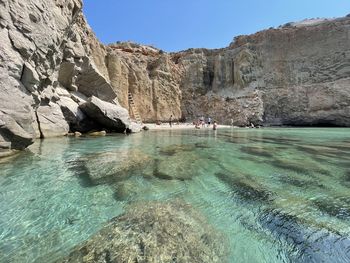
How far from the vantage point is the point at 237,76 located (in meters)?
47.7

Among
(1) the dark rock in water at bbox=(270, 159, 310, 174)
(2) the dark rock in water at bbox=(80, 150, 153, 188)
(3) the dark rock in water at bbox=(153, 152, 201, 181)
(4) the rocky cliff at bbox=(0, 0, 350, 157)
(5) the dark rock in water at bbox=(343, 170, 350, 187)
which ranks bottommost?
(1) the dark rock in water at bbox=(270, 159, 310, 174)

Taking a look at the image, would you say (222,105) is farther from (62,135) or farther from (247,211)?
(247,211)

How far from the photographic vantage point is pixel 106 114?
65.7 ft

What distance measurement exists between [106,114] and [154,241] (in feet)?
58.1

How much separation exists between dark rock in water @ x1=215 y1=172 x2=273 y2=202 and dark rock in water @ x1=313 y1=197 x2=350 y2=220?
2.90 ft

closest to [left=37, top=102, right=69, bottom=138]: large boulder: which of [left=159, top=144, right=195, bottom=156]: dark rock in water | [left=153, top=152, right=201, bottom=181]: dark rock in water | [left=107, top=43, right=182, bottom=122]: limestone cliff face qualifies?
[left=159, top=144, right=195, bottom=156]: dark rock in water

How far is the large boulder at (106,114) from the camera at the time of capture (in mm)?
19719

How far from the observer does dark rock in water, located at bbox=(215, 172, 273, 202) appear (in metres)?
5.34

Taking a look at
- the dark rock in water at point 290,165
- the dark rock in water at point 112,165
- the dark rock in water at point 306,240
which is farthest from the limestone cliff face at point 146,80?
the dark rock in water at point 306,240

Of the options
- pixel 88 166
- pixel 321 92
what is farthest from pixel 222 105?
pixel 88 166

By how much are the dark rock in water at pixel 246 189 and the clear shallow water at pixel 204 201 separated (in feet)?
0.07

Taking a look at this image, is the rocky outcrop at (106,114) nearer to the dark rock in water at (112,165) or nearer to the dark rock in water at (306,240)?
the dark rock in water at (112,165)

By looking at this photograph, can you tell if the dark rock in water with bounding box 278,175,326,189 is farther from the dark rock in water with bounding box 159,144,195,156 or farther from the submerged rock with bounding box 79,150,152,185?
the dark rock in water with bounding box 159,144,195,156

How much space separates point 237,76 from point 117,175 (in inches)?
1733
